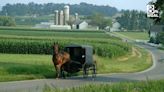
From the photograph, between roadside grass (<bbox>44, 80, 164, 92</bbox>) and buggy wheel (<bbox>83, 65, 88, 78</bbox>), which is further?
buggy wheel (<bbox>83, 65, 88, 78</bbox>)

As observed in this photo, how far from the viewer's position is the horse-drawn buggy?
95.2 ft

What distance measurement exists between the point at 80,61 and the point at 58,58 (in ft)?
7.58

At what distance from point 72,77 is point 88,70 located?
3.83 ft

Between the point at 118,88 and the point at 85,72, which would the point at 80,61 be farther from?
the point at 118,88

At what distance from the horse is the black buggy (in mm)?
421

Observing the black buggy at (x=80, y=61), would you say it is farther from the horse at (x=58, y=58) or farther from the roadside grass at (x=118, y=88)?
the roadside grass at (x=118, y=88)

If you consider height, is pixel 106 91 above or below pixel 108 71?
above

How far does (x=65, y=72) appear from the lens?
99.3 ft

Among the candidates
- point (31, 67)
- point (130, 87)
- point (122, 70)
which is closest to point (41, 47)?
point (122, 70)

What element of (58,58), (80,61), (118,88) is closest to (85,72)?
(80,61)

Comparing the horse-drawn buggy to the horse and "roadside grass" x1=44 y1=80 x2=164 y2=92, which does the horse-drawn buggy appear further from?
"roadside grass" x1=44 y1=80 x2=164 y2=92

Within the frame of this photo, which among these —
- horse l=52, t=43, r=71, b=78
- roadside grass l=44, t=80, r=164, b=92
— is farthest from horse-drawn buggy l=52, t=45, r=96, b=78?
roadside grass l=44, t=80, r=164, b=92

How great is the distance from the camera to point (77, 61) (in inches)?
1180

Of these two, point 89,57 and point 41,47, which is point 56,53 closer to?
point 89,57
